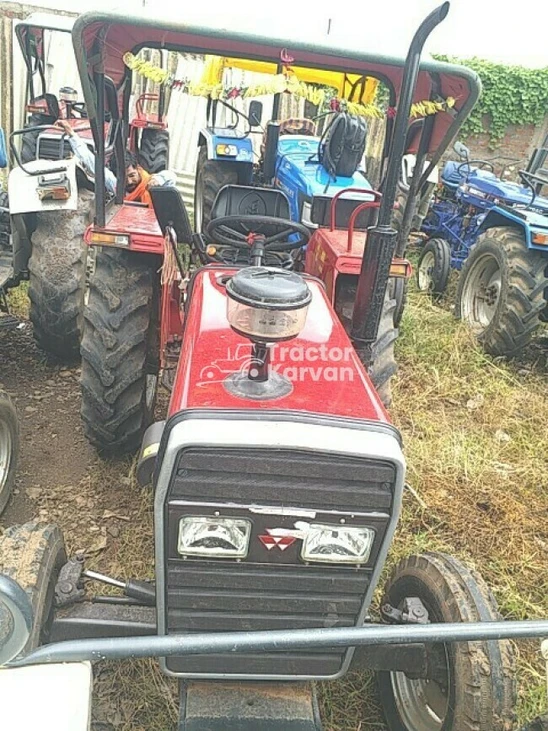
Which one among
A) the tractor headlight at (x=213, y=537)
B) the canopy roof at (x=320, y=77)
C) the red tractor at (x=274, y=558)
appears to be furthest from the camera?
the canopy roof at (x=320, y=77)

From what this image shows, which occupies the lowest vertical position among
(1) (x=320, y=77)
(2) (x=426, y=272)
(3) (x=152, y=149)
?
(2) (x=426, y=272)

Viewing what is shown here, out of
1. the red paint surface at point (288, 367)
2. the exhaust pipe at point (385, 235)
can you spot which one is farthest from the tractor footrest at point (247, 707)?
the exhaust pipe at point (385, 235)

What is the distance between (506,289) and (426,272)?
1.79m

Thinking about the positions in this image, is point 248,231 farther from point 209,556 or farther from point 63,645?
point 63,645

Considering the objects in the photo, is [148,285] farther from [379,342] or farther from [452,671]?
[452,671]

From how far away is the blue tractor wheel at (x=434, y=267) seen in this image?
20.4 feet

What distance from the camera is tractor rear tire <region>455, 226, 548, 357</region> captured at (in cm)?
481

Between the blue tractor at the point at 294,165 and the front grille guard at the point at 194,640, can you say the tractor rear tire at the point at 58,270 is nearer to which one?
the blue tractor at the point at 294,165

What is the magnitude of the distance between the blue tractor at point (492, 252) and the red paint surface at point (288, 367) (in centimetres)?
304

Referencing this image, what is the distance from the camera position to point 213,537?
1.58 m

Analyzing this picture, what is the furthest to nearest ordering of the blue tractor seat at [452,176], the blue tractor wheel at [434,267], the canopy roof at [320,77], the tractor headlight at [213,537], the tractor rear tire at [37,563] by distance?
the blue tractor seat at [452,176]
the blue tractor wheel at [434,267]
the canopy roof at [320,77]
the tractor rear tire at [37,563]
the tractor headlight at [213,537]

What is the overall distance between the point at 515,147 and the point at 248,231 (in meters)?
10.8

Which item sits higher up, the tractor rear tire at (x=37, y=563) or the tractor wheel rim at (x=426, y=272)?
the tractor rear tire at (x=37, y=563)


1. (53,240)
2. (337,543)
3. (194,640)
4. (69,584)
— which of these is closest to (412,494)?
(337,543)
